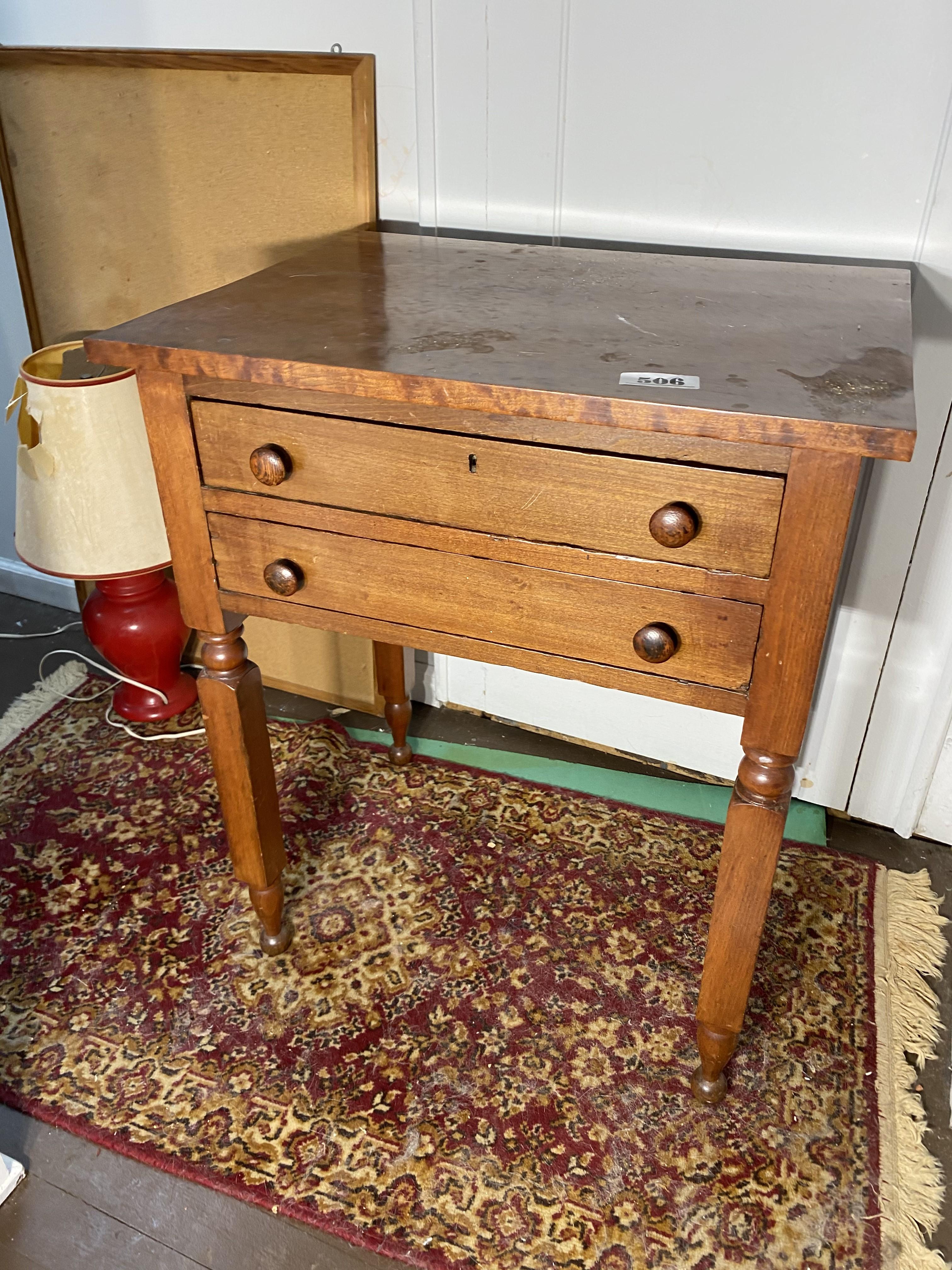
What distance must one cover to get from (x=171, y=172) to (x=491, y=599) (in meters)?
1.10

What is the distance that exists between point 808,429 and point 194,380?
0.63m

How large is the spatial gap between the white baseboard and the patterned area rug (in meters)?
0.60

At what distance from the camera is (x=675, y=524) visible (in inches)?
36.4

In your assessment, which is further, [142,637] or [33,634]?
[33,634]

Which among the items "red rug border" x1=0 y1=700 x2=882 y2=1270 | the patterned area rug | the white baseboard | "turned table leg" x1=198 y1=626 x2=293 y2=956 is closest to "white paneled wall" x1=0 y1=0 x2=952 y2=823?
the patterned area rug

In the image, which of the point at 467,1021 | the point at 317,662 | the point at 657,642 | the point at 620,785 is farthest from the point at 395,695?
the point at 657,642

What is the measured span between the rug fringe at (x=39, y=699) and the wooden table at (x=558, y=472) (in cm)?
85

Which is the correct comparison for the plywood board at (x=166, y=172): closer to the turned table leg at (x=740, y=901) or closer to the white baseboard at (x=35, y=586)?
the white baseboard at (x=35, y=586)

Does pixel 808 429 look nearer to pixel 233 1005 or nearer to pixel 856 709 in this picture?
pixel 856 709

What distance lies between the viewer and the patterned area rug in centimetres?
115

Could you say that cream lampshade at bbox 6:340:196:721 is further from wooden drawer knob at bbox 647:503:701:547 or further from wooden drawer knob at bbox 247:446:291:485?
wooden drawer knob at bbox 647:503:701:547

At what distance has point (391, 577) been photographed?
1110 millimetres

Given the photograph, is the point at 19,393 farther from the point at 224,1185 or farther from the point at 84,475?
the point at 224,1185

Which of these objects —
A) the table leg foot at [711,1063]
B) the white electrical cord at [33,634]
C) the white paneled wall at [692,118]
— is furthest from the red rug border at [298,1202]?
the white electrical cord at [33,634]
